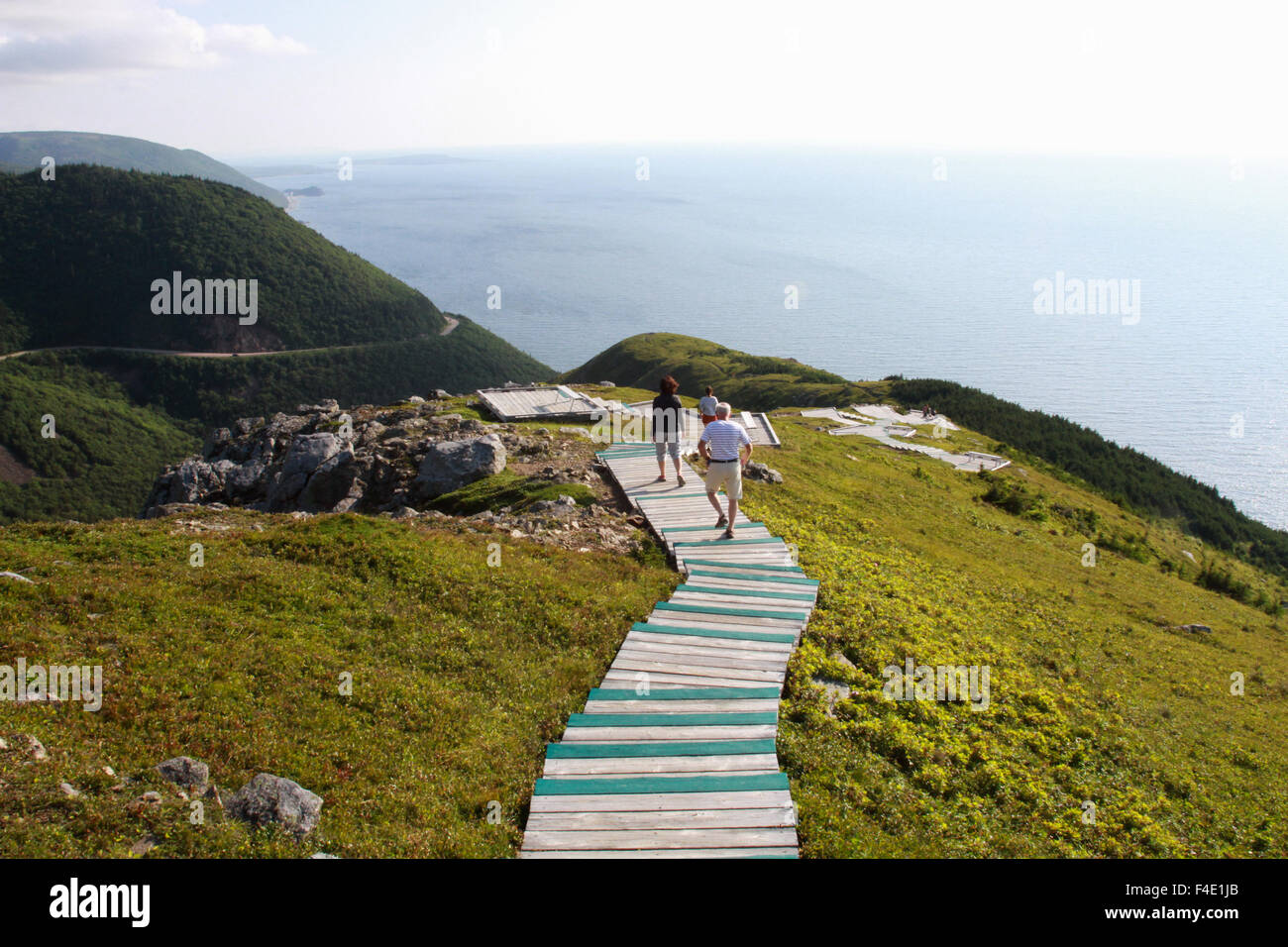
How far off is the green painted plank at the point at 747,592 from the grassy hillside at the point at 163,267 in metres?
147

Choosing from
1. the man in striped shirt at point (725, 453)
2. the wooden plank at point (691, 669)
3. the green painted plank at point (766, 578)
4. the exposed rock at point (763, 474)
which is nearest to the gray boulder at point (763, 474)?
the exposed rock at point (763, 474)

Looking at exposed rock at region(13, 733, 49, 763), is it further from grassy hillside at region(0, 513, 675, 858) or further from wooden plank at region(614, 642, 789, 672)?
wooden plank at region(614, 642, 789, 672)

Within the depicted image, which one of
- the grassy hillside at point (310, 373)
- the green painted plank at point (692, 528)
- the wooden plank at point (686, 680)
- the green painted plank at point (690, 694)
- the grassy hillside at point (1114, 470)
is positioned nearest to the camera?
the green painted plank at point (690, 694)

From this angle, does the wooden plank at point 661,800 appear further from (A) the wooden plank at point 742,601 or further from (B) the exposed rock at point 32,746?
(B) the exposed rock at point 32,746

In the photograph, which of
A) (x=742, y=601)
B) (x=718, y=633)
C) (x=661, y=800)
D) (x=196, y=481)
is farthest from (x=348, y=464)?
(x=661, y=800)

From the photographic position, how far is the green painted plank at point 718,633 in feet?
44.6

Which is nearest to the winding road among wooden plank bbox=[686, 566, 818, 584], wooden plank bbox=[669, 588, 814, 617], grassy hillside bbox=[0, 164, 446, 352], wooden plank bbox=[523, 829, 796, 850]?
grassy hillside bbox=[0, 164, 446, 352]

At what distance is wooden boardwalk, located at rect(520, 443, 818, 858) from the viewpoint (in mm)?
8797

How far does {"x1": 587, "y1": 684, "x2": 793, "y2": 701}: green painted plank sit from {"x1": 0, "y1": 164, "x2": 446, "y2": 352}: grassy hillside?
149m

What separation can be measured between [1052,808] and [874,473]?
76.4 feet

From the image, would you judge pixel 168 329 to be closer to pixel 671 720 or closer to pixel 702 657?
pixel 702 657

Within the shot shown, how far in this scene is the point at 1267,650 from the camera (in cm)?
2484

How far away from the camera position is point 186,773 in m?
8.98
